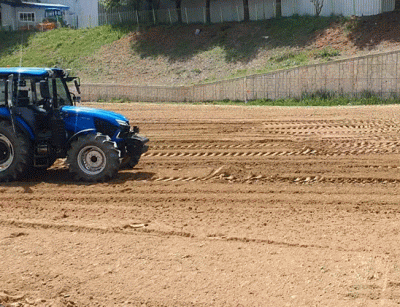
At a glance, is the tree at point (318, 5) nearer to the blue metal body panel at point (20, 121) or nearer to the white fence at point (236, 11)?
the white fence at point (236, 11)

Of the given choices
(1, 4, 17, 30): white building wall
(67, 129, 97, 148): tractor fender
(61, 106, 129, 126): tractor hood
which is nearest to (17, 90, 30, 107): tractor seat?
(61, 106, 129, 126): tractor hood

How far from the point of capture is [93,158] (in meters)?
13.3

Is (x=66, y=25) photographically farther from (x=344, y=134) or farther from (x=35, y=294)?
(x=35, y=294)

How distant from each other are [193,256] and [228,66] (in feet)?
102

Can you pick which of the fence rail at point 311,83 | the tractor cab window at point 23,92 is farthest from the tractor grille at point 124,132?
the fence rail at point 311,83

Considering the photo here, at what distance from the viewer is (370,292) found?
7.28 metres

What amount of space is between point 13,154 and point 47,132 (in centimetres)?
79

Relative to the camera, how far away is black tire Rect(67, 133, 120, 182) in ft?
42.7

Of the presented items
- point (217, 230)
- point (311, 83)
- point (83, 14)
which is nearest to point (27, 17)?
point (83, 14)

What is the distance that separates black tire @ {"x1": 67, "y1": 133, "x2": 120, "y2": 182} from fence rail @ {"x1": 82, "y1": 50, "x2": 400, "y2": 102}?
779 inches

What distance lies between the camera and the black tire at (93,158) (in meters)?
13.0

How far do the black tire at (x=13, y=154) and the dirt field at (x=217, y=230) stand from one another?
0.87 feet

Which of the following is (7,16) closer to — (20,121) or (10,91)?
(10,91)

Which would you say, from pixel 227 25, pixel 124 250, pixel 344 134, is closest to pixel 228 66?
pixel 227 25
